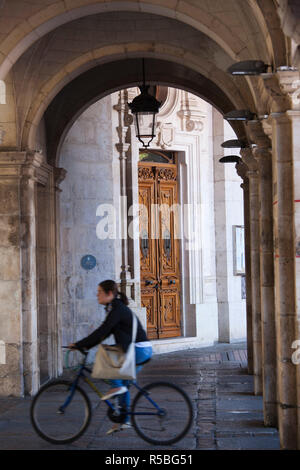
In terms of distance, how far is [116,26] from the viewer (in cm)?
955

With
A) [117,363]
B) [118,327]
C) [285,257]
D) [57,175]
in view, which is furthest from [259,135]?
[57,175]

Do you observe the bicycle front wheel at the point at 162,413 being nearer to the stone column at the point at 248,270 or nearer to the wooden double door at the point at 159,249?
the stone column at the point at 248,270

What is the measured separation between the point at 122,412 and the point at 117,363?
17.6 inches

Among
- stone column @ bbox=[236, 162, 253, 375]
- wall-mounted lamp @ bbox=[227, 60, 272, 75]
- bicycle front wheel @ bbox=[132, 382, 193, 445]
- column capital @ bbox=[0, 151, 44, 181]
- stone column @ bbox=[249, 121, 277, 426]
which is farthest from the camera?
A: stone column @ bbox=[236, 162, 253, 375]

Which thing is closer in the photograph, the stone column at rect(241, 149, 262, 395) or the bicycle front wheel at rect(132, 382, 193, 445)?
the bicycle front wheel at rect(132, 382, 193, 445)

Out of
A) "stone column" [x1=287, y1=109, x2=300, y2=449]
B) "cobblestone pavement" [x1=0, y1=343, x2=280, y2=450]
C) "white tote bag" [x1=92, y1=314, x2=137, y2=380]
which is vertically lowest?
"cobblestone pavement" [x1=0, y1=343, x2=280, y2=450]

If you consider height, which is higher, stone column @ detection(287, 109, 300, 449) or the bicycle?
stone column @ detection(287, 109, 300, 449)

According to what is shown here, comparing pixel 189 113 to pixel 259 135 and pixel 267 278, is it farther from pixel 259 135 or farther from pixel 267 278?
pixel 267 278

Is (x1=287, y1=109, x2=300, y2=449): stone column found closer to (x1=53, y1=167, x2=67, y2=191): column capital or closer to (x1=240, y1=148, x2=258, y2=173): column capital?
(x1=240, y1=148, x2=258, y2=173): column capital

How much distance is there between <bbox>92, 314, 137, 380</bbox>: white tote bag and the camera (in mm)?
5707

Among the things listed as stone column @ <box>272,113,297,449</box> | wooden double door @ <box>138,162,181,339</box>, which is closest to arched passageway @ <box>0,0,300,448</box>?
stone column @ <box>272,113,297,449</box>

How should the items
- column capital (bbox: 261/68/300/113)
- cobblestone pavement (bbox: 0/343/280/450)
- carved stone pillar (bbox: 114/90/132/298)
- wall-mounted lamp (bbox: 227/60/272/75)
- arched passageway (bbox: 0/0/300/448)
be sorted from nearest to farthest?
column capital (bbox: 261/68/300/113) < arched passageway (bbox: 0/0/300/448) < wall-mounted lamp (bbox: 227/60/272/75) < cobblestone pavement (bbox: 0/343/280/450) < carved stone pillar (bbox: 114/90/132/298)

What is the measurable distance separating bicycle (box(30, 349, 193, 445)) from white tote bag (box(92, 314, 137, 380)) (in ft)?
0.40
